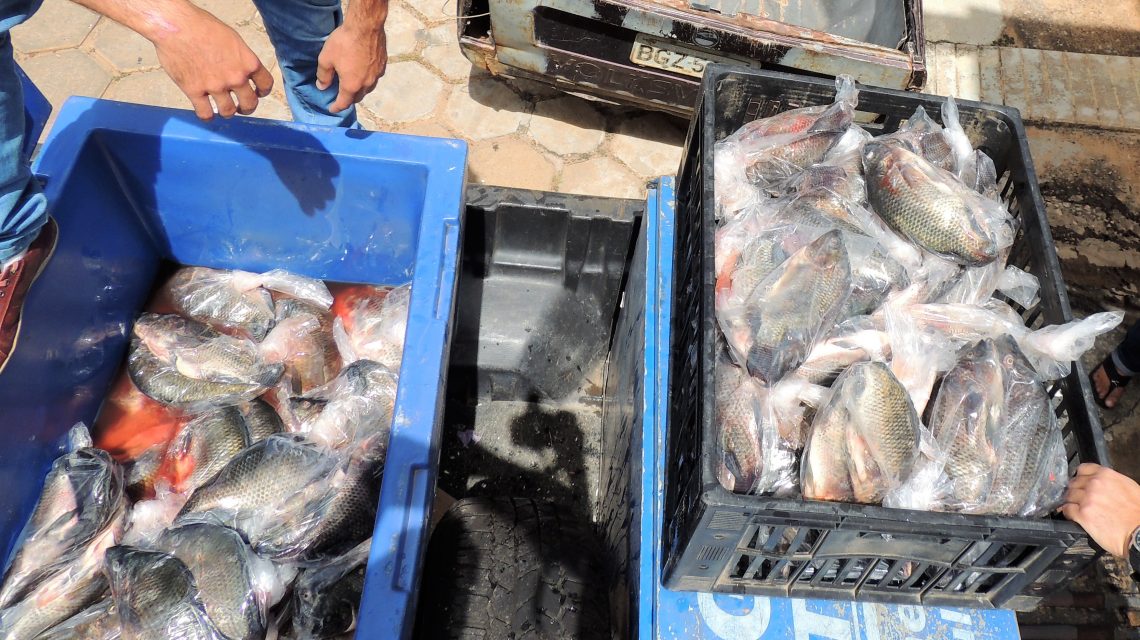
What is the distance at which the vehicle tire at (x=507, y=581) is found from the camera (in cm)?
198

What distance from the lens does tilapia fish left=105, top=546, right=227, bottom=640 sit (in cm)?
174

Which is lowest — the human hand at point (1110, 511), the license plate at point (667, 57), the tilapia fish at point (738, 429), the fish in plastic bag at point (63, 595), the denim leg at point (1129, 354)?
the fish in plastic bag at point (63, 595)

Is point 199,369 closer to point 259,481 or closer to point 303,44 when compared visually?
point 259,481

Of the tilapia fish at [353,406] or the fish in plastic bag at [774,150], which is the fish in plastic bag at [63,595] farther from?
the fish in plastic bag at [774,150]

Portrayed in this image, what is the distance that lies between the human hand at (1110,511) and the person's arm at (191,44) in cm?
218

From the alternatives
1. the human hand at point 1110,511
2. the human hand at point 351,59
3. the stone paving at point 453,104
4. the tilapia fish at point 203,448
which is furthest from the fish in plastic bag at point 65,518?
the human hand at point 1110,511

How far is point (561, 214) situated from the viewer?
2512 mm

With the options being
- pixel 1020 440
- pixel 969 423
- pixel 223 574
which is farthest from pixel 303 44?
pixel 1020 440

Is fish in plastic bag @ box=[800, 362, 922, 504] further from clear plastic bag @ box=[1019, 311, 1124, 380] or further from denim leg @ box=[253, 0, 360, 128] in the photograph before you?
denim leg @ box=[253, 0, 360, 128]

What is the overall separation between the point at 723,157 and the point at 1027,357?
99cm

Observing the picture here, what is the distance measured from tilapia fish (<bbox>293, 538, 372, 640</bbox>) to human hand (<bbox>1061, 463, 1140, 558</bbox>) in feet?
5.49

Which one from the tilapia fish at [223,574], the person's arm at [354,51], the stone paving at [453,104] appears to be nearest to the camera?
the tilapia fish at [223,574]

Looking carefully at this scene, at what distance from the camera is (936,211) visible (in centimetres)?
191

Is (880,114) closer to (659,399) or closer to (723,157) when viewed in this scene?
(723,157)
